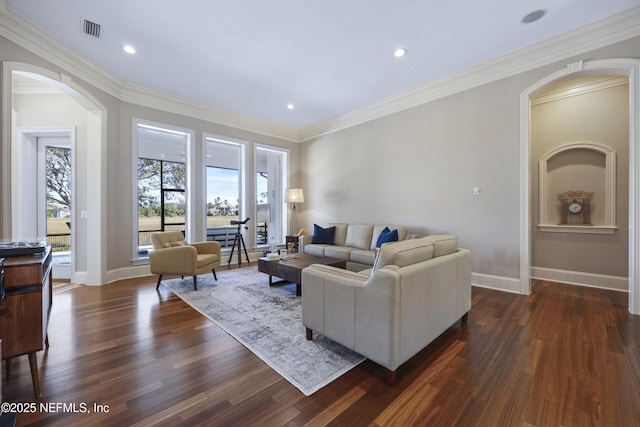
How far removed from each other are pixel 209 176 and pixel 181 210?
92cm

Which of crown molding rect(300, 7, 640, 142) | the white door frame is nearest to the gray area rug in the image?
the white door frame

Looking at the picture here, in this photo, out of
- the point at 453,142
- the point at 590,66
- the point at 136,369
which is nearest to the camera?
the point at 136,369

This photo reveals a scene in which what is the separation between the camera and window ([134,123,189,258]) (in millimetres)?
5039

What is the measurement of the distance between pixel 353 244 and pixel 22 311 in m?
4.25

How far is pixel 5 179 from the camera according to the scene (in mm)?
2654

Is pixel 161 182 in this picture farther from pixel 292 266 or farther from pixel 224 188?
pixel 292 266

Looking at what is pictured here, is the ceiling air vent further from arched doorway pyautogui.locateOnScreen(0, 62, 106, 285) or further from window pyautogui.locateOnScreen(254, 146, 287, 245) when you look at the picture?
window pyautogui.locateOnScreen(254, 146, 287, 245)

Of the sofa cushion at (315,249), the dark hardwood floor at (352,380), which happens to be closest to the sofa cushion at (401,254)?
the dark hardwood floor at (352,380)

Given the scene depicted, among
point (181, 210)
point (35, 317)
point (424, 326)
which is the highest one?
point (181, 210)

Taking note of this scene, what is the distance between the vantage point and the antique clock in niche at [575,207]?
4.07 meters

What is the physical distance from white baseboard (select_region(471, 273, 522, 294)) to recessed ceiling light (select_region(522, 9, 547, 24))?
123 inches

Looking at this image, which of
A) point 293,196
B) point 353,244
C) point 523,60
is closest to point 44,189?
point 293,196

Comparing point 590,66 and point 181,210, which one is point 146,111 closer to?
point 181,210

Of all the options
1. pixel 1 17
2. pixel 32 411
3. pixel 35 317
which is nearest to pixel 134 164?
pixel 1 17
